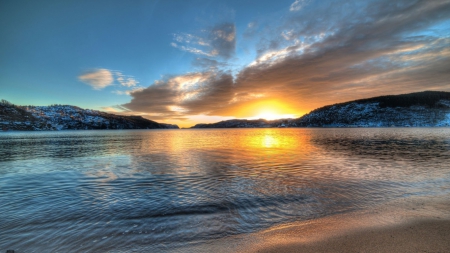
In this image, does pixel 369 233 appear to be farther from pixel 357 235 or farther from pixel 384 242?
pixel 384 242

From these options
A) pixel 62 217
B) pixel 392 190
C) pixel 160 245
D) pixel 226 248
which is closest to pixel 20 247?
pixel 62 217

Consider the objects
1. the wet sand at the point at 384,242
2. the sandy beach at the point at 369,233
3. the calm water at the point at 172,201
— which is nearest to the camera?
the wet sand at the point at 384,242

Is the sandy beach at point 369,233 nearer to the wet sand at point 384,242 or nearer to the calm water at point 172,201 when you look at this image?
the wet sand at point 384,242

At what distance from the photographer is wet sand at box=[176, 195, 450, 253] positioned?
6.55 m

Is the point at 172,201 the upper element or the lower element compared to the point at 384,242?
lower

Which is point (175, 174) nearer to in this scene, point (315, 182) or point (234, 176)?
point (234, 176)

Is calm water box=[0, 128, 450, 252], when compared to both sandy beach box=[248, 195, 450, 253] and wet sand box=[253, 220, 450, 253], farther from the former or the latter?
wet sand box=[253, 220, 450, 253]

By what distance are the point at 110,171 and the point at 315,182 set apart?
21.1 metres

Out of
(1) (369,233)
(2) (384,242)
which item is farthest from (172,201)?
(2) (384,242)

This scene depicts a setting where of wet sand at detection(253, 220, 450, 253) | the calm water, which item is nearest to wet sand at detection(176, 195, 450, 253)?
wet sand at detection(253, 220, 450, 253)

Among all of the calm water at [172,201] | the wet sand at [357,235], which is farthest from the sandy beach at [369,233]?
the calm water at [172,201]

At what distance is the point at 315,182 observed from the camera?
16.4m

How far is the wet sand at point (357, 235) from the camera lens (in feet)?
21.5

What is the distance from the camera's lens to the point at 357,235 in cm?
739
